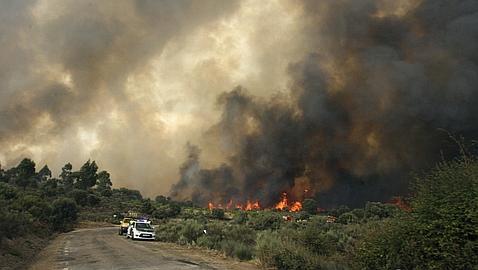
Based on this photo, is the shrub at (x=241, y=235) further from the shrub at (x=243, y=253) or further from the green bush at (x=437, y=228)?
the green bush at (x=437, y=228)

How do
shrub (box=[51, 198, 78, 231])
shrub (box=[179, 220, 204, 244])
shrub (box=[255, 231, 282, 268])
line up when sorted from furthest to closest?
shrub (box=[51, 198, 78, 231]) < shrub (box=[179, 220, 204, 244]) < shrub (box=[255, 231, 282, 268])

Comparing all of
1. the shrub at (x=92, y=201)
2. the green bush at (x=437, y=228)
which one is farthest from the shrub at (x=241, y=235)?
the shrub at (x=92, y=201)

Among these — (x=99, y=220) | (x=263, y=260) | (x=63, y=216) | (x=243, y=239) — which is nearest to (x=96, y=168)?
(x=99, y=220)

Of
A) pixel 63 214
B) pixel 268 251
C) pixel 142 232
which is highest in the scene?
pixel 63 214

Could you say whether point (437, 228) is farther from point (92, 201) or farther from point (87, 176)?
point (87, 176)

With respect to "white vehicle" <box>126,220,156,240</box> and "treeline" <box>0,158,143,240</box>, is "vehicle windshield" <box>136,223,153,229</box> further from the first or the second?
"treeline" <box>0,158,143,240</box>

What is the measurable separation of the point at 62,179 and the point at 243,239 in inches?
4662

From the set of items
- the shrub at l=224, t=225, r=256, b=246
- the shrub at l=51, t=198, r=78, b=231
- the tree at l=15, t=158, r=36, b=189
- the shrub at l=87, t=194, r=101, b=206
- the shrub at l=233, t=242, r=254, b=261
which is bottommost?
the shrub at l=233, t=242, r=254, b=261

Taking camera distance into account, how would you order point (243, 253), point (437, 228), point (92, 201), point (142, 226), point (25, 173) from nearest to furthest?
point (437, 228)
point (243, 253)
point (142, 226)
point (92, 201)
point (25, 173)

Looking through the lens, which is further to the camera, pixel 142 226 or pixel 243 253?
pixel 142 226

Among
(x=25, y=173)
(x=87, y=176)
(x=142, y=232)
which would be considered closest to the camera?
(x=142, y=232)

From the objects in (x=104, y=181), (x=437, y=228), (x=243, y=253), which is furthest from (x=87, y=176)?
(x=437, y=228)

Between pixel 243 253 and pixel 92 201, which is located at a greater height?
pixel 92 201


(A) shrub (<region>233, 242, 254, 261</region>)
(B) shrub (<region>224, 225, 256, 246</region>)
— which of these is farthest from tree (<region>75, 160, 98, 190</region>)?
(A) shrub (<region>233, 242, 254, 261</region>)
